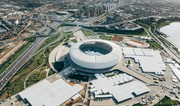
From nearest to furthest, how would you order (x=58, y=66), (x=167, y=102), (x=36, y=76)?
(x=167, y=102) < (x=36, y=76) < (x=58, y=66)

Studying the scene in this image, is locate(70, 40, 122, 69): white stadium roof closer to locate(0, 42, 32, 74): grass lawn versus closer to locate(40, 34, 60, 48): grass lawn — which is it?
locate(0, 42, 32, 74): grass lawn

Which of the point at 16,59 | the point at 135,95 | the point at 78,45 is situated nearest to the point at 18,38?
the point at 16,59

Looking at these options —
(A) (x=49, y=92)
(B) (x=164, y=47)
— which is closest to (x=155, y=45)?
(B) (x=164, y=47)

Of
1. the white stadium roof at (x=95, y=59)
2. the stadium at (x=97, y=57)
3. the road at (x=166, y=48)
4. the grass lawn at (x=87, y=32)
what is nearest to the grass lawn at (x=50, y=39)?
the grass lawn at (x=87, y=32)

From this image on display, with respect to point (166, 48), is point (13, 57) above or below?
above

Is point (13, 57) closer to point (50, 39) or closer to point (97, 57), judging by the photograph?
point (50, 39)

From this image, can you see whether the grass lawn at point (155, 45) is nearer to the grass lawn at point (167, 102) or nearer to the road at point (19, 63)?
the grass lawn at point (167, 102)
